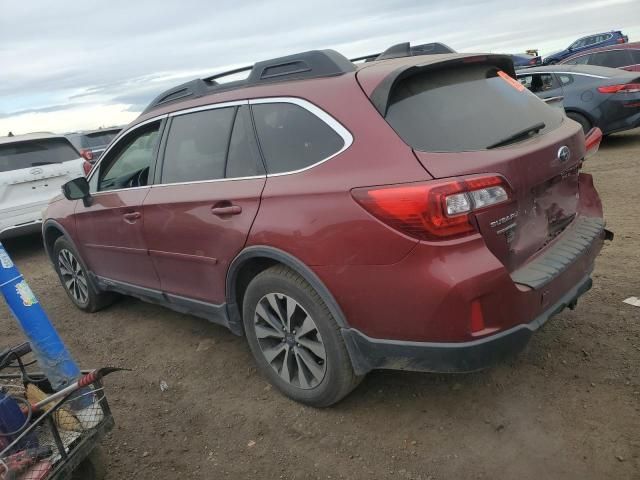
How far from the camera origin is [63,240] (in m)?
4.92

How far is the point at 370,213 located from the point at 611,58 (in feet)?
46.1

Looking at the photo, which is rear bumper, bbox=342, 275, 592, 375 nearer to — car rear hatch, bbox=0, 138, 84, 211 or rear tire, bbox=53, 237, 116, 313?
rear tire, bbox=53, 237, 116, 313

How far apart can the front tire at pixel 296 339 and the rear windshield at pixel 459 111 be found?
3.09 feet

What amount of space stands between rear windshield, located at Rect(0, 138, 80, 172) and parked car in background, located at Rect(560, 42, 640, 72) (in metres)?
12.1

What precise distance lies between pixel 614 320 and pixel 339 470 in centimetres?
210

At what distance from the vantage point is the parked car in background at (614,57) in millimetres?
13062

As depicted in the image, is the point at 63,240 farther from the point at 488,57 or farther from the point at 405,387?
the point at 488,57

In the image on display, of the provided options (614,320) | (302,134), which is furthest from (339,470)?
(614,320)

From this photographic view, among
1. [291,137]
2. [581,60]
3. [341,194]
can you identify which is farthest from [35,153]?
[581,60]

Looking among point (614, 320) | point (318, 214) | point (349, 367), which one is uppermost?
point (318, 214)

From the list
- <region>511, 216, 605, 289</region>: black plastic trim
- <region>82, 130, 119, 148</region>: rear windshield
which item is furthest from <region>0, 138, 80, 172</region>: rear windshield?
<region>511, 216, 605, 289</region>: black plastic trim

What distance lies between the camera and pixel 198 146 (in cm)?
332

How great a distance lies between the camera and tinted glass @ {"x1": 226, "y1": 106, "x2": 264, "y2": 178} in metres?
2.93

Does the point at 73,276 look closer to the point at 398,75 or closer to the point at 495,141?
the point at 398,75
